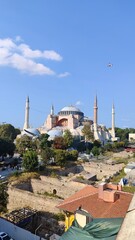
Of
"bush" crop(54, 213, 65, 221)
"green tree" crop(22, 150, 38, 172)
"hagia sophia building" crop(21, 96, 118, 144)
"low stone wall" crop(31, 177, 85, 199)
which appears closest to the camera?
"bush" crop(54, 213, 65, 221)

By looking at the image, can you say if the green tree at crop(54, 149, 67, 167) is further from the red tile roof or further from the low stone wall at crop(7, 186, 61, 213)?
the red tile roof

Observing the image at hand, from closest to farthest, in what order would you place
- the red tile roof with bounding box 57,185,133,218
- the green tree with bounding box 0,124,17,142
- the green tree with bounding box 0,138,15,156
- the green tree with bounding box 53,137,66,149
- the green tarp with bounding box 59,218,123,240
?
1. the green tarp with bounding box 59,218,123,240
2. the red tile roof with bounding box 57,185,133,218
3. the green tree with bounding box 0,138,15,156
4. the green tree with bounding box 53,137,66,149
5. the green tree with bounding box 0,124,17,142

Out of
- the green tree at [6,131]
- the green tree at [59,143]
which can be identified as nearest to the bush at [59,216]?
the green tree at [59,143]

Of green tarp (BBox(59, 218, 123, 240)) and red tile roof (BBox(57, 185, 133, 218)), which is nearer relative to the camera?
green tarp (BBox(59, 218, 123, 240))

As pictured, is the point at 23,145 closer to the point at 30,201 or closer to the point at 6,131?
the point at 6,131

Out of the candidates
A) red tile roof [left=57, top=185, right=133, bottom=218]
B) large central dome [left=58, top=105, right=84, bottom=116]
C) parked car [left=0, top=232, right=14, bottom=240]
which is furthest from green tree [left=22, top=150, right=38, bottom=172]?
large central dome [left=58, top=105, right=84, bottom=116]

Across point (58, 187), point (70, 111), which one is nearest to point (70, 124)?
point (70, 111)

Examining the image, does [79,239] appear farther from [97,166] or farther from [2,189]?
[97,166]
